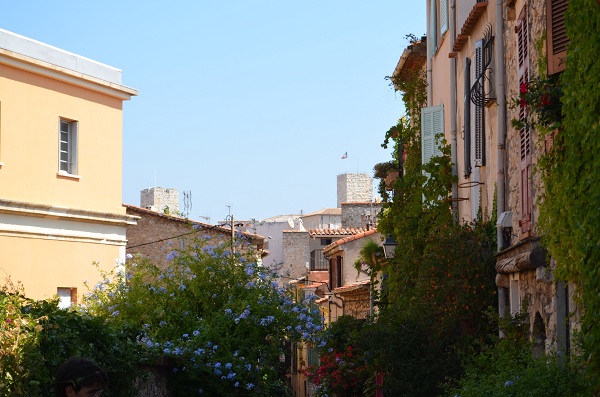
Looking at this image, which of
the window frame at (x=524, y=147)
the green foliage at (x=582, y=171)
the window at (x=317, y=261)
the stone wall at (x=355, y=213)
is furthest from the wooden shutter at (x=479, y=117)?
the window at (x=317, y=261)

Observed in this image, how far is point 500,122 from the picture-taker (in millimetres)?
14406

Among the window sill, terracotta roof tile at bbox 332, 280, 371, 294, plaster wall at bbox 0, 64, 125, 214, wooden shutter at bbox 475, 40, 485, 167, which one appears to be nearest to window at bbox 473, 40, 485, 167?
wooden shutter at bbox 475, 40, 485, 167

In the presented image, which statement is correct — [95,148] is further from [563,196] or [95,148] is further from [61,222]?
[563,196]

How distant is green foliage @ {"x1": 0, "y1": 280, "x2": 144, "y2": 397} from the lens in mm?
8781

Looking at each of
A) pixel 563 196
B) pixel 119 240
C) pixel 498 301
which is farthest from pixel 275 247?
pixel 563 196

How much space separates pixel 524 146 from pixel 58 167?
15.3 metres

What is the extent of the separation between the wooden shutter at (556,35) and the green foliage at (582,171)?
371 mm

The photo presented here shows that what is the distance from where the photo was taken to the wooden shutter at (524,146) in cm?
1223

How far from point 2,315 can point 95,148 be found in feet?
59.1

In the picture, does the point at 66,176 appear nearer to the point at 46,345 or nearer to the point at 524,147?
the point at 524,147

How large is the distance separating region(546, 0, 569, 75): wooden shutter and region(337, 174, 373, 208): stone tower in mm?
68574

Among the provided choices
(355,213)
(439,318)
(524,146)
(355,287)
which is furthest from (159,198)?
(524,146)

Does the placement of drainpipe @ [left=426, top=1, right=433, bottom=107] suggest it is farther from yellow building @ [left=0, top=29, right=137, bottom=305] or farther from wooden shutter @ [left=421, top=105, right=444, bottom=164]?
yellow building @ [left=0, top=29, right=137, bottom=305]

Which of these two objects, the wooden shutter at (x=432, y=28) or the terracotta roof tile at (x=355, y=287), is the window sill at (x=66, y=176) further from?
the terracotta roof tile at (x=355, y=287)
